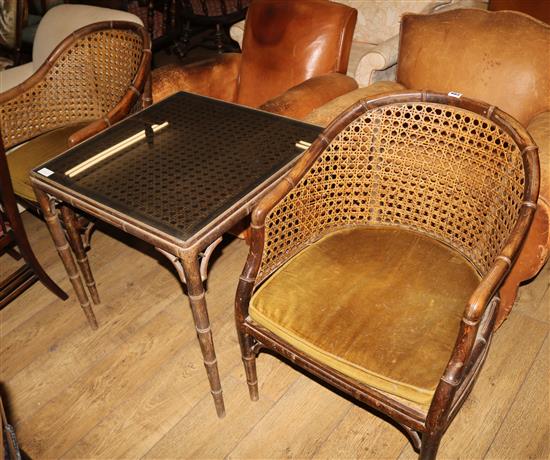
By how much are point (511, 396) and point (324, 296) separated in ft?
2.61

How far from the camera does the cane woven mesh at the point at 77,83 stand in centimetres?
212

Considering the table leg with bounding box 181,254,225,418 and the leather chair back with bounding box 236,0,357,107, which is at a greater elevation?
the leather chair back with bounding box 236,0,357,107

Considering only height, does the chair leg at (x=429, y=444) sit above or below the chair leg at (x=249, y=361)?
above

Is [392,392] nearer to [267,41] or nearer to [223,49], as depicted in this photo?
[267,41]

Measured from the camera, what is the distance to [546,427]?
1.62m

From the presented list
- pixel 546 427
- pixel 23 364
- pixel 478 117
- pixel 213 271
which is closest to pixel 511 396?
pixel 546 427

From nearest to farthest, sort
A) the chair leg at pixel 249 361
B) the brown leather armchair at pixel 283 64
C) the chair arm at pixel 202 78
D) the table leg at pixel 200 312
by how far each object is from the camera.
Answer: the table leg at pixel 200 312 → the chair leg at pixel 249 361 → the brown leather armchair at pixel 283 64 → the chair arm at pixel 202 78

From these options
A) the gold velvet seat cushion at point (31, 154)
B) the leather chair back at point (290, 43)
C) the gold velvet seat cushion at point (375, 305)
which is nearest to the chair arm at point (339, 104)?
the leather chair back at point (290, 43)

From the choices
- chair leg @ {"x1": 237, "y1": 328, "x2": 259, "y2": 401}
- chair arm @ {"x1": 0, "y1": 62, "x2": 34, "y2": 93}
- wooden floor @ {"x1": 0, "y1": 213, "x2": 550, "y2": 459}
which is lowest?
wooden floor @ {"x1": 0, "y1": 213, "x2": 550, "y2": 459}

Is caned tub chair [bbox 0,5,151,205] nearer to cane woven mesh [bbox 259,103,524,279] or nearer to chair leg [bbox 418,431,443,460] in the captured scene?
cane woven mesh [bbox 259,103,524,279]

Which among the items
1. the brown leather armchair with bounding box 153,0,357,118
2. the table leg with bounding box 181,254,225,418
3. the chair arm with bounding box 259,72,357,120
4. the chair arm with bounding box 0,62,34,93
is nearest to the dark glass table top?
the table leg with bounding box 181,254,225,418

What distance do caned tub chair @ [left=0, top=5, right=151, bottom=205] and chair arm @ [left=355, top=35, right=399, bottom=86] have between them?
93 centimetres

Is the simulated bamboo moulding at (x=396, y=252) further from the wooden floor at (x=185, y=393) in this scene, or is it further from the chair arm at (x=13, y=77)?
the chair arm at (x=13, y=77)

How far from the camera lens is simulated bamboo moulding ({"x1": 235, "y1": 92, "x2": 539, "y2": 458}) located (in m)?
1.22
